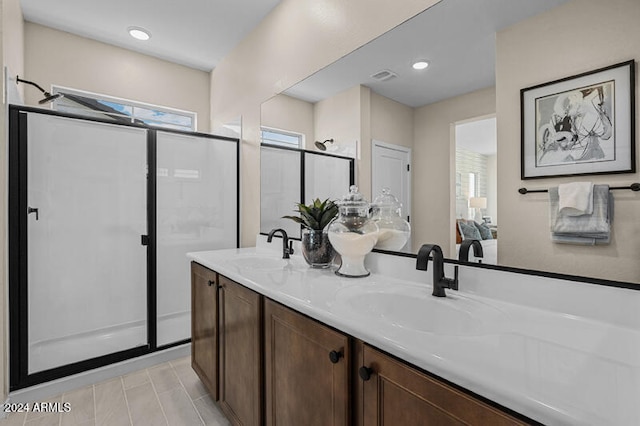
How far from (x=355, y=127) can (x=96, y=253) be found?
2085 mm

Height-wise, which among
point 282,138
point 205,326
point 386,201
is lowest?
point 205,326

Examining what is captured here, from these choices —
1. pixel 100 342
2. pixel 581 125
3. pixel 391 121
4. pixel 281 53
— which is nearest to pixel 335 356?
pixel 581 125

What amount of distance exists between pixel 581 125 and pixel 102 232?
2803 mm

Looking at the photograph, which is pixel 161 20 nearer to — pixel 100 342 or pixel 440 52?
pixel 440 52

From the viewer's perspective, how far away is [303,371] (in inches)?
41.9

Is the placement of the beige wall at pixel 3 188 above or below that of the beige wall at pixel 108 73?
below

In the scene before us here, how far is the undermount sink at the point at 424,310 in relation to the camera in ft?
3.07

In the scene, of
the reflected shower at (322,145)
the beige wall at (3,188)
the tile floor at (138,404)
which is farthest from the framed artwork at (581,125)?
the beige wall at (3,188)

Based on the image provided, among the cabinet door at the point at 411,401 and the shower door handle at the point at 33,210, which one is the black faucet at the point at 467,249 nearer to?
the cabinet door at the point at 411,401

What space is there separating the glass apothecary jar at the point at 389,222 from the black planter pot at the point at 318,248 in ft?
0.84

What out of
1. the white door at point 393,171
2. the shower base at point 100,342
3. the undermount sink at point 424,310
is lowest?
the shower base at point 100,342

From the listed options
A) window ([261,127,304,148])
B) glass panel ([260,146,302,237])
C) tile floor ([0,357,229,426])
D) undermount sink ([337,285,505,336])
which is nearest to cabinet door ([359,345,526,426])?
undermount sink ([337,285,505,336])

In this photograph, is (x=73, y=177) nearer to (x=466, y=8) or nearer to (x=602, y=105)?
(x=466, y=8)

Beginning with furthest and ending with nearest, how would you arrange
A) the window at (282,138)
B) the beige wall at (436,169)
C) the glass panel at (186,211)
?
the glass panel at (186,211), the window at (282,138), the beige wall at (436,169)
